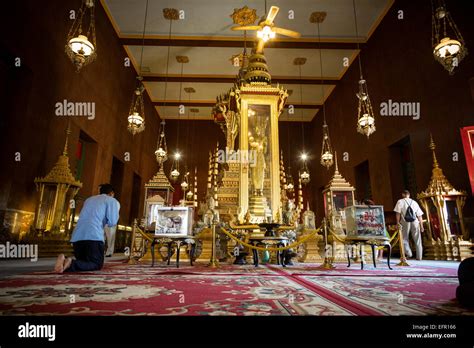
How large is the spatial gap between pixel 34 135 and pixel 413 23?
35.3 ft

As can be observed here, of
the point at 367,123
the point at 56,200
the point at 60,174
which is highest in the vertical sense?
the point at 367,123

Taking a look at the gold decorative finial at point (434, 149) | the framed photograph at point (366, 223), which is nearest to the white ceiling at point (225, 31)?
the gold decorative finial at point (434, 149)

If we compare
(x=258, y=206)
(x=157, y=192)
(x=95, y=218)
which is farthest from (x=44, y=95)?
(x=258, y=206)

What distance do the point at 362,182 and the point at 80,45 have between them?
1092cm

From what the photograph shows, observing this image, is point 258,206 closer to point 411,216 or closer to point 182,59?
point 411,216

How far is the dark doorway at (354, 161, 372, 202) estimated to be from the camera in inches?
445

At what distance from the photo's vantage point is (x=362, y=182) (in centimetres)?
1149

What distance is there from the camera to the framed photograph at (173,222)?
437cm

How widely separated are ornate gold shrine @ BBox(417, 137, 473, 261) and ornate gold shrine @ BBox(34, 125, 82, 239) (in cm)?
893

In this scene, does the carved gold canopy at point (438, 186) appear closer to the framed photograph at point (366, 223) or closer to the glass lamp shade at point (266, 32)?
the framed photograph at point (366, 223)

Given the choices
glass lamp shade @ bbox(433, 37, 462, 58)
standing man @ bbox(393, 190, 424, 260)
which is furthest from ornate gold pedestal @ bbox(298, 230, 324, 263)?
glass lamp shade @ bbox(433, 37, 462, 58)

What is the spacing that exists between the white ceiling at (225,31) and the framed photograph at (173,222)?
25.7ft

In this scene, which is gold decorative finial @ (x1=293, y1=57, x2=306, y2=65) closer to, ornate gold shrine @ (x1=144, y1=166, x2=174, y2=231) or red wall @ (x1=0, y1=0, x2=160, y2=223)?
red wall @ (x1=0, y1=0, x2=160, y2=223)
